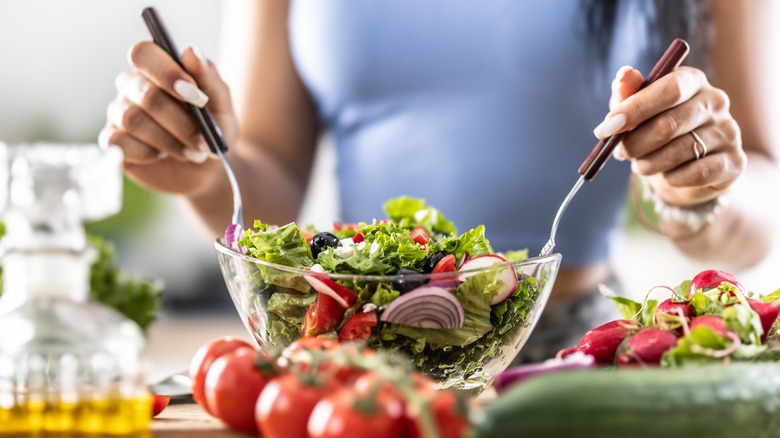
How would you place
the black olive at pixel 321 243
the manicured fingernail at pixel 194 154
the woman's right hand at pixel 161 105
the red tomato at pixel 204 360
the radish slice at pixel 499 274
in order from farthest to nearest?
the manicured fingernail at pixel 194 154 → the woman's right hand at pixel 161 105 → the black olive at pixel 321 243 → the radish slice at pixel 499 274 → the red tomato at pixel 204 360

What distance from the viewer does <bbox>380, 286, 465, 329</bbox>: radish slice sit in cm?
124

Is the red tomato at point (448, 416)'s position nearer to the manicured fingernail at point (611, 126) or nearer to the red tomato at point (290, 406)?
the red tomato at point (290, 406)

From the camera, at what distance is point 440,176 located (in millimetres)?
2443

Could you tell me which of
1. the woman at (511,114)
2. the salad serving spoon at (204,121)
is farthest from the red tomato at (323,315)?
the woman at (511,114)

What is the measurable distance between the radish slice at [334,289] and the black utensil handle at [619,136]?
1.72 ft

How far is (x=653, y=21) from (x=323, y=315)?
4.87 ft

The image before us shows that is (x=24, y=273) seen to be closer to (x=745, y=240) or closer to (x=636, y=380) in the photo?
(x=636, y=380)

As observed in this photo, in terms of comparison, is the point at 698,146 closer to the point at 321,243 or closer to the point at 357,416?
the point at 321,243

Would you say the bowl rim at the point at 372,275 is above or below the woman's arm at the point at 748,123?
below

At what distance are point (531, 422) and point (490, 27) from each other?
1735mm

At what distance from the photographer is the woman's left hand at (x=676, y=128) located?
1.50m

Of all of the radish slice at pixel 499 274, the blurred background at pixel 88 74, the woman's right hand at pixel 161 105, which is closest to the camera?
the radish slice at pixel 499 274

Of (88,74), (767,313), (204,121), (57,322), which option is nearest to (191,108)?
(204,121)

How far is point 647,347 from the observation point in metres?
1.15
